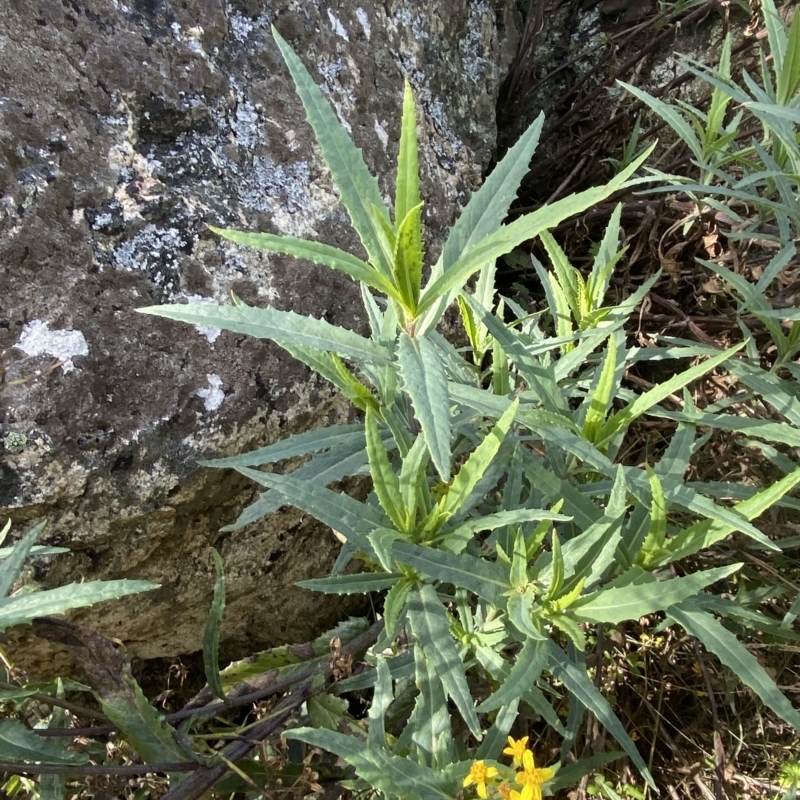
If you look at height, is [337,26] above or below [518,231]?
above

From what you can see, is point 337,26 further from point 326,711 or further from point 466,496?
point 326,711

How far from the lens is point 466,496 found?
95 centimetres

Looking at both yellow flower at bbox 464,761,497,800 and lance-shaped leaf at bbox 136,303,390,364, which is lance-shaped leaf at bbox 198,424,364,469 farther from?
yellow flower at bbox 464,761,497,800

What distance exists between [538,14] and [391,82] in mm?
834

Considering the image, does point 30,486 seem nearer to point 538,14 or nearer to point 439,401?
point 439,401

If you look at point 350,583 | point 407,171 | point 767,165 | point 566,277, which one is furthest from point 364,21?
point 350,583

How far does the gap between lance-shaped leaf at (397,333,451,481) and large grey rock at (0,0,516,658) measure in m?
0.58

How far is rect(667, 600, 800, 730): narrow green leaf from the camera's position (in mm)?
939

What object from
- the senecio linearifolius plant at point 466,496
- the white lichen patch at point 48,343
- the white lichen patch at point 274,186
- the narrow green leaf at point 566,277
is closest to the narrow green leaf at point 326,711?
the senecio linearifolius plant at point 466,496

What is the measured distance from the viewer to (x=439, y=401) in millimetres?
798

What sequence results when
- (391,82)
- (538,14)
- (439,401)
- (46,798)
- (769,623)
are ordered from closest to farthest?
(439,401) → (46,798) → (769,623) → (391,82) → (538,14)

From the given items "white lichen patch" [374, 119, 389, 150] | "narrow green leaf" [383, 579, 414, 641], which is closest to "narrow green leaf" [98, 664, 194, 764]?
"narrow green leaf" [383, 579, 414, 641]

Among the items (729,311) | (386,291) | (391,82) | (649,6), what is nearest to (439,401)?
(386,291)

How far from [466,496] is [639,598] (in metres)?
0.26
